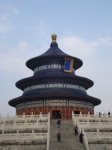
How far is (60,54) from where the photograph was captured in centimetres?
4969

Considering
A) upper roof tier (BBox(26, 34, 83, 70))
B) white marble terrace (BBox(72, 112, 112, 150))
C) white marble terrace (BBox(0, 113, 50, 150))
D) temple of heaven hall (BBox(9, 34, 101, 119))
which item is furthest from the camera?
upper roof tier (BBox(26, 34, 83, 70))

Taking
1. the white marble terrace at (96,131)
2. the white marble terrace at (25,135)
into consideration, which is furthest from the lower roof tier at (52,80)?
the white marble terrace at (25,135)

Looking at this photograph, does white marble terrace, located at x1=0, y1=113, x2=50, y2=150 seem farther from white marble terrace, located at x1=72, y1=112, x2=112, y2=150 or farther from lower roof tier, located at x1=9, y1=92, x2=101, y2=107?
lower roof tier, located at x1=9, y1=92, x2=101, y2=107

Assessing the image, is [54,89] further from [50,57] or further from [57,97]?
[50,57]

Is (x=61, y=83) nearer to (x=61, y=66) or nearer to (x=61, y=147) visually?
(x=61, y=66)

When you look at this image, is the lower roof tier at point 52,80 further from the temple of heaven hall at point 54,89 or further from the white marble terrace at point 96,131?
the white marble terrace at point 96,131

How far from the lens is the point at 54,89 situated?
149 feet

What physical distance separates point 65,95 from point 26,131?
2001cm

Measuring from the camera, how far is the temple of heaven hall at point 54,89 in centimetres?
4397

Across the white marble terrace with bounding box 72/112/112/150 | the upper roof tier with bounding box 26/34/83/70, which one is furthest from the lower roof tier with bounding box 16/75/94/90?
the white marble terrace with bounding box 72/112/112/150

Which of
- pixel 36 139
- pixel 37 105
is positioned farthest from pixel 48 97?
pixel 36 139

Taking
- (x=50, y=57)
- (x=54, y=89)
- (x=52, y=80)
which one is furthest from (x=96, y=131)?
(x=50, y=57)

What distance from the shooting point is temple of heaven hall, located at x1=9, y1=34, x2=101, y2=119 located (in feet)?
144

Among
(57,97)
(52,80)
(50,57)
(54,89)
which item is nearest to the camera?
(57,97)
